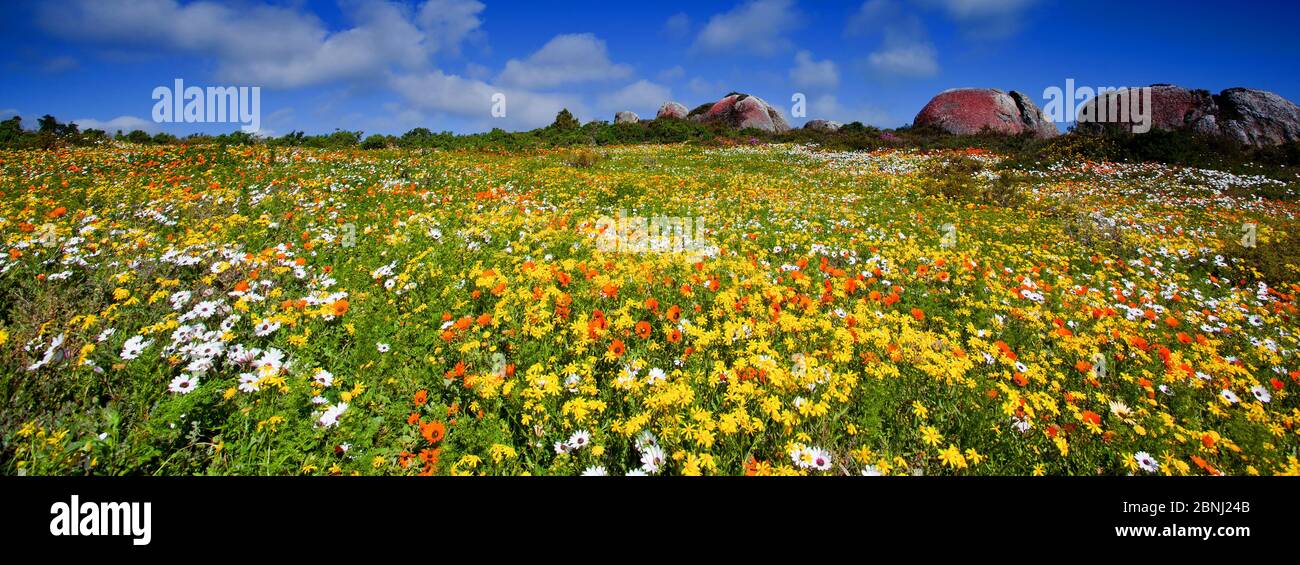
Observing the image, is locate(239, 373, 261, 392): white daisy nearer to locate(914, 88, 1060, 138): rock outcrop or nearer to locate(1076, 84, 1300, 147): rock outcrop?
locate(1076, 84, 1300, 147): rock outcrop

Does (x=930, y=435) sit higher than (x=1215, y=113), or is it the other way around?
(x=1215, y=113)

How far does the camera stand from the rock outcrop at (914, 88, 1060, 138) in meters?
36.4

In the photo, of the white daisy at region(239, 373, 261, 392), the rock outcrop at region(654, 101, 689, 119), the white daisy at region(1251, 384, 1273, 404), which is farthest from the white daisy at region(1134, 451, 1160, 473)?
the rock outcrop at region(654, 101, 689, 119)

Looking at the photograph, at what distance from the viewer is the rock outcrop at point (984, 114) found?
1433 inches

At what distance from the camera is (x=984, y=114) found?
3675cm

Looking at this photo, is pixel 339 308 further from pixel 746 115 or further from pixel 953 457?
pixel 746 115

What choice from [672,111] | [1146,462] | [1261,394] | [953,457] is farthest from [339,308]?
[672,111]

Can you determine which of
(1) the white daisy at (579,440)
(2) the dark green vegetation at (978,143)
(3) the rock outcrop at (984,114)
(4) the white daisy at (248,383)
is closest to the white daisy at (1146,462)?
(1) the white daisy at (579,440)

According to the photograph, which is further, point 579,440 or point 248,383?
point 248,383

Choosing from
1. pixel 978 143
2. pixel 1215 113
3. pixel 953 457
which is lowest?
pixel 953 457
